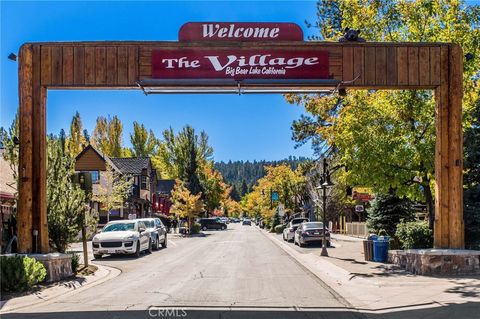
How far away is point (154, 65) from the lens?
47.4 feet

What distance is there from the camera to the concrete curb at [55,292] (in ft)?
36.9

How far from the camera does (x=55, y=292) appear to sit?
13016 millimetres

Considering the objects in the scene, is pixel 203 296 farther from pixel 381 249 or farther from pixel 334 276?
pixel 381 249

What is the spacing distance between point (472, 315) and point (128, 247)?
1717 cm

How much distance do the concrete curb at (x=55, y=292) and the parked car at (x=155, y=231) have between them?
11661 millimetres

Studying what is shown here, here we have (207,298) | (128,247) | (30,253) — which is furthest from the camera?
(128,247)

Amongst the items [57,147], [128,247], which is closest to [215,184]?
[128,247]

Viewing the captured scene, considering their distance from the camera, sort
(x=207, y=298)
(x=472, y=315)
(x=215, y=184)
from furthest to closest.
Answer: (x=215, y=184) < (x=207, y=298) < (x=472, y=315)

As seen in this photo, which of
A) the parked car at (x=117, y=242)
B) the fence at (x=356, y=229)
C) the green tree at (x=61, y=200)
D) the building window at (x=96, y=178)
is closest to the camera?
the green tree at (x=61, y=200)

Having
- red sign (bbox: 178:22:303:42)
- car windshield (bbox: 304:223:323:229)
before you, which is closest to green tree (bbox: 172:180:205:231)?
car windshield (bbox: 304:223:323:229)

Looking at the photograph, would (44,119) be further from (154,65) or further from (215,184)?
(215,184)

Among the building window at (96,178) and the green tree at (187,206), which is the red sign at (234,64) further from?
the green tree at (187,206)

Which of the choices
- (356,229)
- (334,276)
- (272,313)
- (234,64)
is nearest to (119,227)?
(334,276)

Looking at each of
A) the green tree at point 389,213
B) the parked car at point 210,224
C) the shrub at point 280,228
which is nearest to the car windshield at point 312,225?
the green tree at point 389,213
